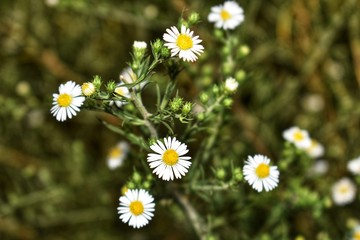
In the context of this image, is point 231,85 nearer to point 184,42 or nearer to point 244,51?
point 184,42

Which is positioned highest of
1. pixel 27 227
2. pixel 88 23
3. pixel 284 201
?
pixel 88 23

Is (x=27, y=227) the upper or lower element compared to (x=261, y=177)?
upper

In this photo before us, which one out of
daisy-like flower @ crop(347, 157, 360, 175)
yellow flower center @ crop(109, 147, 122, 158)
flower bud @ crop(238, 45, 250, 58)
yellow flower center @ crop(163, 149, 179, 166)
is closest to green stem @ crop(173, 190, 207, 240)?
yellow flower center @ crop(163, 149, 179, 166)

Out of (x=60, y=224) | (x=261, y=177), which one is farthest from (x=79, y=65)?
(x=261, y=177)

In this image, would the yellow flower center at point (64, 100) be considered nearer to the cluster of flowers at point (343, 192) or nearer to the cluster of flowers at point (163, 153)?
the cluster of flowers at point (163, 153)

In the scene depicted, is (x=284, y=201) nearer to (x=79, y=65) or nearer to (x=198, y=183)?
(x=198, y=183)

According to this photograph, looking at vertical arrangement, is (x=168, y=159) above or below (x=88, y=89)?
below

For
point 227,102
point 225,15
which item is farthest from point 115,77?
point 227,102
